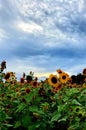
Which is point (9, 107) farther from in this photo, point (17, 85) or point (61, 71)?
point (17, 85)

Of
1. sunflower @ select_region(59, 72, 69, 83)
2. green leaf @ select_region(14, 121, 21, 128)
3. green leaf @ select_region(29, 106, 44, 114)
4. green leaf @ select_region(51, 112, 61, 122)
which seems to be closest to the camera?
green leaf @ select_region(51, 112, 61, 122)

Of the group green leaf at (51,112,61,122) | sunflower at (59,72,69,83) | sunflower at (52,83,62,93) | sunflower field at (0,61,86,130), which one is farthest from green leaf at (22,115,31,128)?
sunflower at (59,72,69,83)

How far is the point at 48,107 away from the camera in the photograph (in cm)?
695

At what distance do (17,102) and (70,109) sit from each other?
50.0 inches

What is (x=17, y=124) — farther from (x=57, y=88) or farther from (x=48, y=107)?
(x=57, y=88)

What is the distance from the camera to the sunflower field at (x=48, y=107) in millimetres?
6086

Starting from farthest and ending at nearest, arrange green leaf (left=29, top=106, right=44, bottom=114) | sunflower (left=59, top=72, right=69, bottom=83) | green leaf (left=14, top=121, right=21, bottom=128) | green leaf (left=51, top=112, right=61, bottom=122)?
sunflower (left=59, top=72, right=69, bottom=83) < green leaf (left=14, top=121, right=21, bottom=128) < green leaf (left=29, top=106, right=44, bottom=114) < green leaf (left=51, top=112, right=61, bottom=122)

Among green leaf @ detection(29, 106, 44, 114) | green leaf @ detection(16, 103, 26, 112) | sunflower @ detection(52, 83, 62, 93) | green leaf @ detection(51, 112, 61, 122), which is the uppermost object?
sunflower @ detection(52, 83, 62, 93)

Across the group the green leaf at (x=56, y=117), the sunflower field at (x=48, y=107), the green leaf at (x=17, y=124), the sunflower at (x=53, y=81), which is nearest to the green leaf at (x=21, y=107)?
the sunflower field at (x=48, y=107)

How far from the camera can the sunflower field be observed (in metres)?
6.09

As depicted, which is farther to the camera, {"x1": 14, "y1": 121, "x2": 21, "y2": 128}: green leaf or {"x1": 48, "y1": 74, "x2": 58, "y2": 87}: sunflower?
{"x1": 48, "y1": 74, "x2": 58, "y2": 87}: sunflower

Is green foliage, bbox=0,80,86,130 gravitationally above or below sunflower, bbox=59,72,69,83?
below

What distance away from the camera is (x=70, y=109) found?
611 cm

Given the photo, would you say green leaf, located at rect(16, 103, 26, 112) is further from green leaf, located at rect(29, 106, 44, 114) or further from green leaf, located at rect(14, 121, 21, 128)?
green leaf, located at rect(14, 121, 21, 128)
